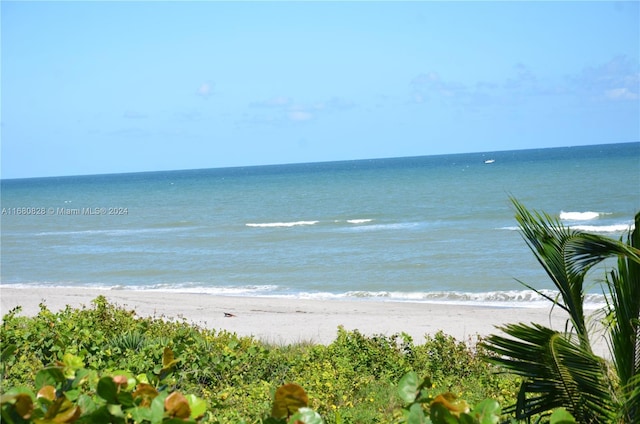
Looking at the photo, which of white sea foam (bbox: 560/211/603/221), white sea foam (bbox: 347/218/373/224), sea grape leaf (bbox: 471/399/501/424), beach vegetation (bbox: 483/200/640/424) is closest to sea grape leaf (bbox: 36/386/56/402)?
sea grape leaf (bbox: 471/399/501/424)

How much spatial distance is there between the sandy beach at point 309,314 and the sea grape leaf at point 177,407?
9.69m

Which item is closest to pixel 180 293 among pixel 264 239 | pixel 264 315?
pixel 264 315

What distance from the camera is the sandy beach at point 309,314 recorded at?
43.1ft

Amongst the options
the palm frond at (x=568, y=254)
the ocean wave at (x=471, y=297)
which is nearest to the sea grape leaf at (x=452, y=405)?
the palm frond at (x=568, y=254)

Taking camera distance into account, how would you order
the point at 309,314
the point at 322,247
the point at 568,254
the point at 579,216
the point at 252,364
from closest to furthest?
1. the point at 568,254
2. the point at 252,364
3. the point at 309,314
4. the point at 322,247
5. the point at 579,216

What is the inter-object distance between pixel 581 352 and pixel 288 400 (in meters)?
2.14

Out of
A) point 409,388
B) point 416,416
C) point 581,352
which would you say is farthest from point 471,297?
point 416,416

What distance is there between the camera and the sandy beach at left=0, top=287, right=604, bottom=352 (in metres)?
13.1

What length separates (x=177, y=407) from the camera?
1.84 m

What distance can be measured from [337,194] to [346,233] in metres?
34.3

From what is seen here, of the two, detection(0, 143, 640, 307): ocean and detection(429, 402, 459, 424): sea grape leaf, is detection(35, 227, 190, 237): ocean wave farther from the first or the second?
detection(429, 402, 459, 424): sea grape leaf

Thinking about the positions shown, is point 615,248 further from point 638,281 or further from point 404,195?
point 404,195

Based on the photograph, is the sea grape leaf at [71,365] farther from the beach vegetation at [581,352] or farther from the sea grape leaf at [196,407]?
the beach vegetation at [581,352]

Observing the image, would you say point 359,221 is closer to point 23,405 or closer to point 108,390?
point 108,390
